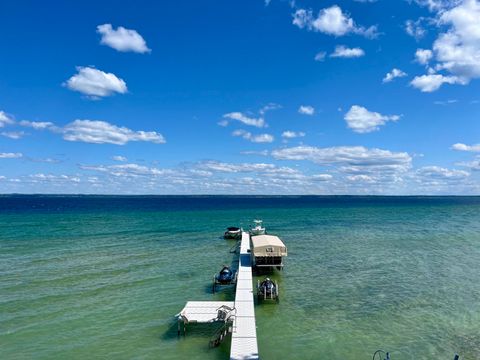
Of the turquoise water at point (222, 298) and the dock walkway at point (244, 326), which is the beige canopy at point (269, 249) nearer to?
the turquoise water at point (222, 298)

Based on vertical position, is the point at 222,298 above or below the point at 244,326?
below

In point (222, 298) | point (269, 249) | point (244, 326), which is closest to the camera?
point (244, 326)

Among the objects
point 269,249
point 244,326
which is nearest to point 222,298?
point 244,326

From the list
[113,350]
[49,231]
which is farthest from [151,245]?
[113,350]

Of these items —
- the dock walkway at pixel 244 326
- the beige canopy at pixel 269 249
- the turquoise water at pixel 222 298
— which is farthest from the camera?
the beige canopy at pixel 269 249

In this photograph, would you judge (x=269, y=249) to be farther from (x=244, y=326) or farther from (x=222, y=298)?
(x=244, y=326)

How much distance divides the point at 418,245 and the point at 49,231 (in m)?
64.3

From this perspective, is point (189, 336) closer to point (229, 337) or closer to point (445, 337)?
point (229, 337)

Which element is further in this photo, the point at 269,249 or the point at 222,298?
the point at 269,249

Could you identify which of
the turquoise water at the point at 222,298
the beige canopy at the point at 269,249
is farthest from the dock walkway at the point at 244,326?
the beige canopy at the point at 269,249

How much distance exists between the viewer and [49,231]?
213ft

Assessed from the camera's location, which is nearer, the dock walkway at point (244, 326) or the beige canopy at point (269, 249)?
the dock walkway at point (244, 326)

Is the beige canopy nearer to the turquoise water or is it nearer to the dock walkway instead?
the turquoise water

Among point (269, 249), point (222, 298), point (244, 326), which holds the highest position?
point (269, 249)
